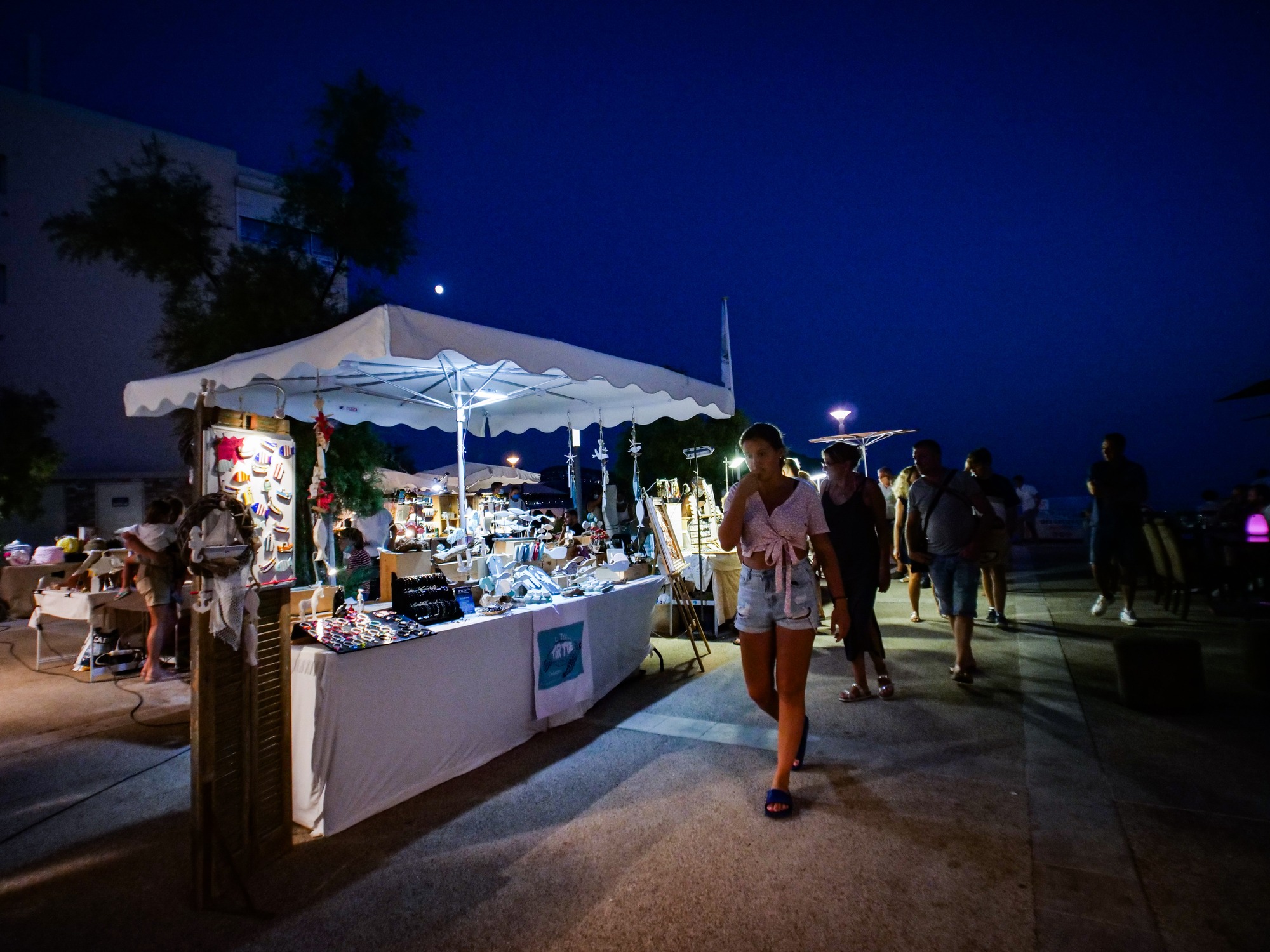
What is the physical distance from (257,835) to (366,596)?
192 cm

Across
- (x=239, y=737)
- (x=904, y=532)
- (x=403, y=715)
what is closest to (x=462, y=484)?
(x=403, y=715)

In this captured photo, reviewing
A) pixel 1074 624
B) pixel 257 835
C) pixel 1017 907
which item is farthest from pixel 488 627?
pixel 1074 624

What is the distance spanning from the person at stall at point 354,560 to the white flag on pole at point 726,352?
4272mm

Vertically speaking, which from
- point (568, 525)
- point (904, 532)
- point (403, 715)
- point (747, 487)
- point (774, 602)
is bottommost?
point (403, 715)

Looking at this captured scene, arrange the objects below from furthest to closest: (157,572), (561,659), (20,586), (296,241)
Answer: (20,586)
(296,241)
(157,572)
(561,659)

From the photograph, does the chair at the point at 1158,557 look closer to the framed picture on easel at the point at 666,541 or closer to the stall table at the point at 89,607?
the framed picture on easel at the point at 666,541

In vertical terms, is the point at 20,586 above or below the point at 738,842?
above

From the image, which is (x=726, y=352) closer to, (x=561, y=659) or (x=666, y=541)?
(x=666, y=541)

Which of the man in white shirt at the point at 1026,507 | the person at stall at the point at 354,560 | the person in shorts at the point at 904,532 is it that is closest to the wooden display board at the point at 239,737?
the person at stall at the point at 354,560

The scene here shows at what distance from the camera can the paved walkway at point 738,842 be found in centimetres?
236

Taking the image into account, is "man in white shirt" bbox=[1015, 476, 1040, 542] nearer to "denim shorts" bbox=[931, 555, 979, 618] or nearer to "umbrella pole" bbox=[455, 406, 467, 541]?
"denim shorts" bbox=[931, 555, 979, 618]

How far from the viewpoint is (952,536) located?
5.09 m

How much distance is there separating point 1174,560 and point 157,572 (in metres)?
10.2

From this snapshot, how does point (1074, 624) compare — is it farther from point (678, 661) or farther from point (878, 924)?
point (878, 924)
